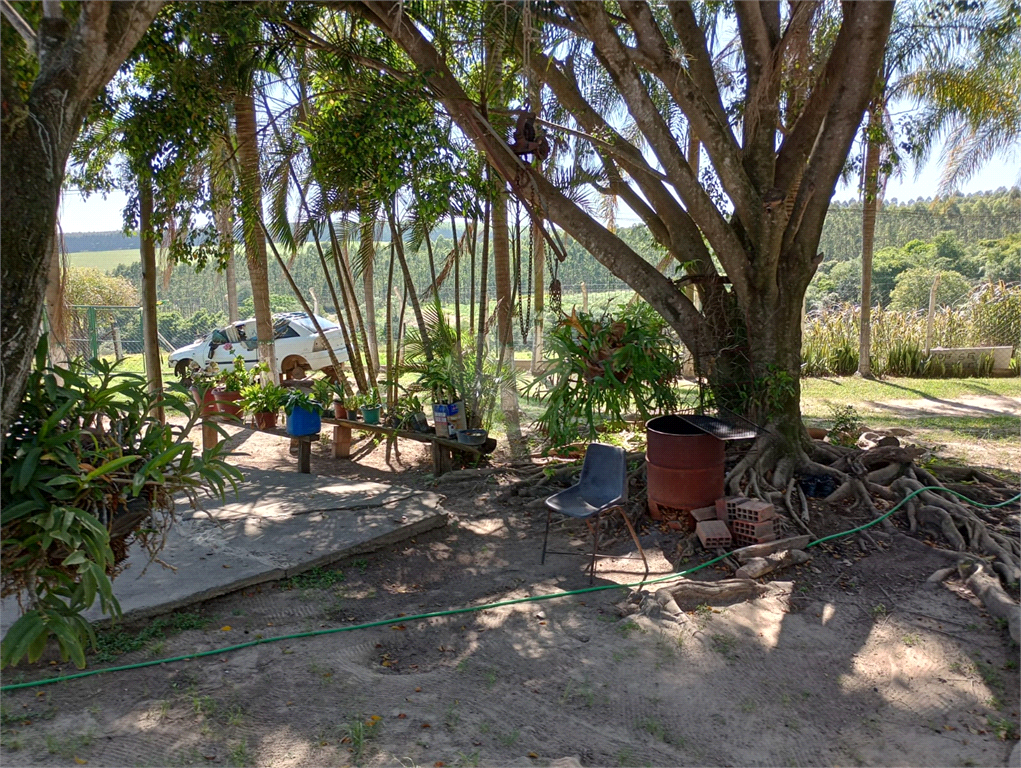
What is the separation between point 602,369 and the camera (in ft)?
19.3

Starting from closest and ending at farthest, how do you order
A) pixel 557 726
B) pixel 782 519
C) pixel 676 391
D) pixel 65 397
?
1. pixel 65 397
2. pixel 557 726
3. pixel 782 519
4. pixel 676 391

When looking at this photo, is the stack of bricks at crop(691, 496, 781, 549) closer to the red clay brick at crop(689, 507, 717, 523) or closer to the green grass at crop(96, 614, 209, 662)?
the red clay brick at crop(689, 507, 717, 523)

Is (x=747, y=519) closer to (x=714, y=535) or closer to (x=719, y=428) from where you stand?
(x=714, y=535)

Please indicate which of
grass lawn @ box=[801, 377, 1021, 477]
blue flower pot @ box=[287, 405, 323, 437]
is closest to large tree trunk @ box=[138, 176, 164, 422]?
blue flower pot @ box=[287, 405, 323, 437]

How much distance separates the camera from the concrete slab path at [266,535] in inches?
183

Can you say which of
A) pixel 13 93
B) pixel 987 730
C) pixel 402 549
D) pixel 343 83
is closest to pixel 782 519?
pixel 987 730

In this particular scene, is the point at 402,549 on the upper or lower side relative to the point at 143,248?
lower

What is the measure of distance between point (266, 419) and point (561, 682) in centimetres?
620

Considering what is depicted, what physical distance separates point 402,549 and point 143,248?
5.32 metres

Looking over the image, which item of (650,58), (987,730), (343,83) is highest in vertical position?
A: (343,83)

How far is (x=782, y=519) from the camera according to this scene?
568cm

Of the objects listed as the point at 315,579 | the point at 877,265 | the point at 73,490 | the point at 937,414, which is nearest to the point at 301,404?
the point at 315,579

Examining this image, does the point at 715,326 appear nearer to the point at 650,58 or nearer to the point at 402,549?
the point at 650,58

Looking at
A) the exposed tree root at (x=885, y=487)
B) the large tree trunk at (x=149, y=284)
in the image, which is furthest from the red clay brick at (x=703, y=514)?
the large tree trunk at (x=149, y=284)
